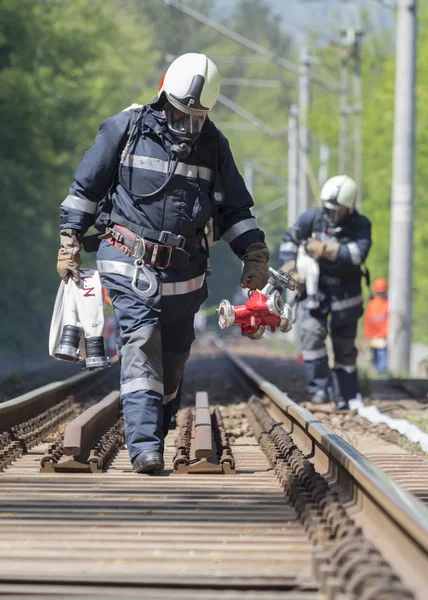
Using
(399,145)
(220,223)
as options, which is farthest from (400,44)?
(220,223)

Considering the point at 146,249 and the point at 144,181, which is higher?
the point at 144,181

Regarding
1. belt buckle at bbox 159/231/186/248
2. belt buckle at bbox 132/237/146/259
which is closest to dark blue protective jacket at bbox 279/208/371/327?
belt buckle at bbox 159/231/186/248

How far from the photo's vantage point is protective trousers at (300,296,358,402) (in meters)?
11.6

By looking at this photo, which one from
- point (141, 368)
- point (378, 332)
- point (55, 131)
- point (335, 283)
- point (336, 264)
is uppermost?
point (55, 131)

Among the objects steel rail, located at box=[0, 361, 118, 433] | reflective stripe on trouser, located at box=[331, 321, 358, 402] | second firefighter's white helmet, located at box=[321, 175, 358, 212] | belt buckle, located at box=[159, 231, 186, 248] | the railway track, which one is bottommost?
the railway track

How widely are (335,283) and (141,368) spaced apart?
5159mm

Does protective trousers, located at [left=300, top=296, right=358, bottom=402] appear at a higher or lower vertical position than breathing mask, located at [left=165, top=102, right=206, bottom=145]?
lower

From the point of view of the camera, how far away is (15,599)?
3715mm

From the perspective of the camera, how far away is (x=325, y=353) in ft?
38.4

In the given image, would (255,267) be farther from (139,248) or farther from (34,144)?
(34,144)

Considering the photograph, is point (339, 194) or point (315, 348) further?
point (315, 348)

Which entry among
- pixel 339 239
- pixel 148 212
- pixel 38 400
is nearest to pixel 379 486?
pixel 148 212

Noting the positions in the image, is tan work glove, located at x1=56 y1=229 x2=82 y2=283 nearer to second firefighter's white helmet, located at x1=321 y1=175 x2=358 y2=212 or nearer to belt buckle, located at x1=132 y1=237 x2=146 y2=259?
belt buckle, located at x1=132 y1=237 x2=146 y2=259

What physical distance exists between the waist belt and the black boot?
108 cm
